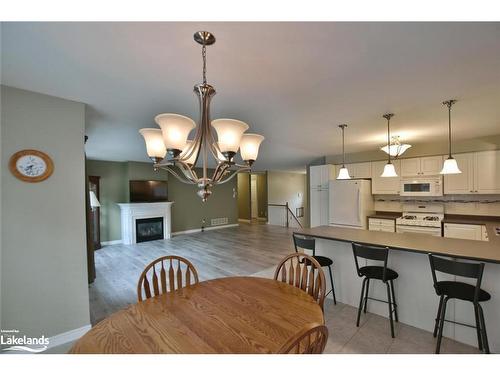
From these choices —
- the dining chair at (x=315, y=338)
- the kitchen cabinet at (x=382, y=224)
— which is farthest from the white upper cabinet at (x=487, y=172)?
the dining chair at (x=315, y=338)

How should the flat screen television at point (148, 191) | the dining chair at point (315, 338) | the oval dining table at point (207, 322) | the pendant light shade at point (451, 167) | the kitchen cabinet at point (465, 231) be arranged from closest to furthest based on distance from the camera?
1. the dining chair at point (315, 338)
2. the oval dining table at point (207, 322)
3. the pendant light shade at point (451, 167)
4. the kitchen cabinet at point (465, 231)
5. the flat screen television at point (148, 191)

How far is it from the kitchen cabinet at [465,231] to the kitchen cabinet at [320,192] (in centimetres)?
230

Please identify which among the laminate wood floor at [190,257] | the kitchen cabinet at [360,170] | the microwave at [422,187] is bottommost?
the laminate wood floor at [190,257]

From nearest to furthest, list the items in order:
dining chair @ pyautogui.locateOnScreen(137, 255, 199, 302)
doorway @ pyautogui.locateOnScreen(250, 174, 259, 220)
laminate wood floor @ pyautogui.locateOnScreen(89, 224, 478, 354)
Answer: dining chair @ pyautogui.locateOnScreen(137, 255, 199, 302) < laminate wood floor @ pyautogui.locateOnScreen(89, 224, 478, 354) < doorway @ pyautogui.locateOnScreen(250, 174, 259, 220)

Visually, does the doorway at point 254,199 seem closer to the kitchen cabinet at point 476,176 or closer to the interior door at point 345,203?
the interior door at point 345,203

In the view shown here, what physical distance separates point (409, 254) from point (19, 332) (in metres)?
3.93

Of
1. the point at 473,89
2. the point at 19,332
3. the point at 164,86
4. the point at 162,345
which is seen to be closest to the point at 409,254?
the point at 473,89

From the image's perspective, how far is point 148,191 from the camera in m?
6.53

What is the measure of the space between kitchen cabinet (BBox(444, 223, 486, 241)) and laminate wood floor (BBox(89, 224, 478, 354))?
2.52m

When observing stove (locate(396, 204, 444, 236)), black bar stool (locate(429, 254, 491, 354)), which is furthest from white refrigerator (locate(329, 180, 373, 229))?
black bar stool (locate(429, 254, 491, 354))

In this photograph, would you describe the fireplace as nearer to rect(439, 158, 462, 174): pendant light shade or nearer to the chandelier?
the chandelier

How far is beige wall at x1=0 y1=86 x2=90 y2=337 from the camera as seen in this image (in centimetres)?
185

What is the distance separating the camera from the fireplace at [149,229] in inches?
249
